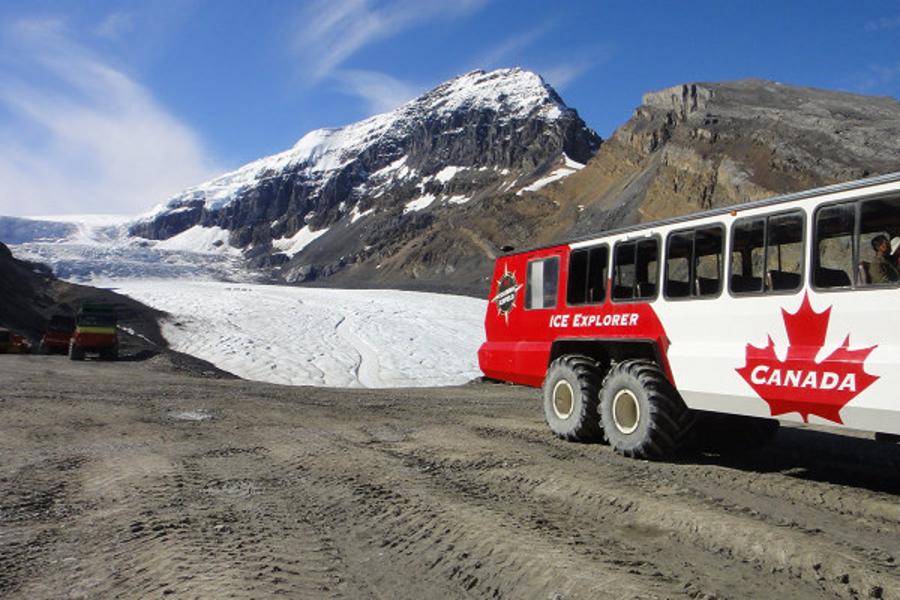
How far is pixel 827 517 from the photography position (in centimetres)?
488

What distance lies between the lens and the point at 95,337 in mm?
24469

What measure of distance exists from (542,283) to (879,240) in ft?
14.7

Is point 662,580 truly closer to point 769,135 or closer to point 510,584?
point 510,584

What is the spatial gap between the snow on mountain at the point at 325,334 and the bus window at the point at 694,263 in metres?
17.9

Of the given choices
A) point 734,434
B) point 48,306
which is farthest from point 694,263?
point 48,306

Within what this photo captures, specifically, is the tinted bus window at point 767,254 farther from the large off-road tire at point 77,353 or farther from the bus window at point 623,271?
the large off-road tire at point 77,353

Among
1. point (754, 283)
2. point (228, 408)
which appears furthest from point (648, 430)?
point (228, 408)

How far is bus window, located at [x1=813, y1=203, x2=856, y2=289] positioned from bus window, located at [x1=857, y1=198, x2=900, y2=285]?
0.09 m

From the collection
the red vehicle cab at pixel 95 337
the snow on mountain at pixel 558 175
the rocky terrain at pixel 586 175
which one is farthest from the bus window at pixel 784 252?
the snow on mountain at pixel 558 175

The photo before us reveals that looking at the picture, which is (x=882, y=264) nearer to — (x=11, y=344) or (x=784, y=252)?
(x=784, y=252)

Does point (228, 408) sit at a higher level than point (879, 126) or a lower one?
lower

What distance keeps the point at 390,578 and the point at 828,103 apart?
7125 cm

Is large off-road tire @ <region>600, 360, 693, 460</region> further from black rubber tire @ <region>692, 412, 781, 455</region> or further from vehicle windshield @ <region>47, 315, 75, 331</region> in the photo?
vehicle windshield @ <region>47, 315, 75, 331</region>

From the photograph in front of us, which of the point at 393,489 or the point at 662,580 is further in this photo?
the point at 393,489
